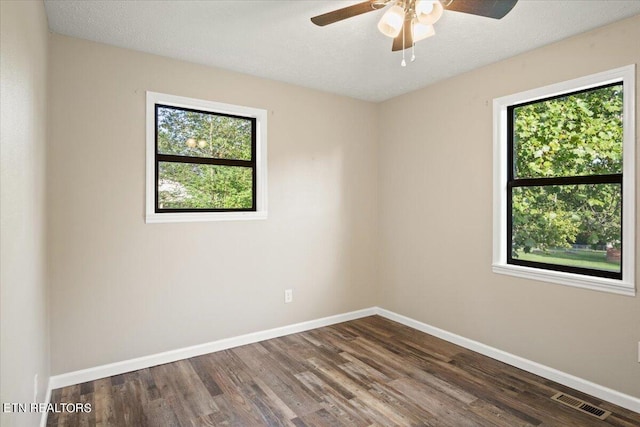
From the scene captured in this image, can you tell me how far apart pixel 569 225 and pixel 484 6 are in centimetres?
186

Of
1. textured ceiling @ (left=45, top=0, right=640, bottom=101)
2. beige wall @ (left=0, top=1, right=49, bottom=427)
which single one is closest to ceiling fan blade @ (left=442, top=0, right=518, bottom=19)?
textured ceiling @ (left=45, top=0, right=640, bottom=101)

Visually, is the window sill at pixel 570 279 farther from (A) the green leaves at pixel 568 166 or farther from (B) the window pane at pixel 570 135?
(B) the window pane at pixel 570 135

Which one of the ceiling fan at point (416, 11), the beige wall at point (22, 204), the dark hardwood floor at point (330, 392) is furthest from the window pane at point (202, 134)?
the dark hardwood floor at point (330, 392)

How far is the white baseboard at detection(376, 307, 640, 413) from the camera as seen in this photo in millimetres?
2414

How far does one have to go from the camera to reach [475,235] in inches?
132

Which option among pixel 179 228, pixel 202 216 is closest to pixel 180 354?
pixel 179 228

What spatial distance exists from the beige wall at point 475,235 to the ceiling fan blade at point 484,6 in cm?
123

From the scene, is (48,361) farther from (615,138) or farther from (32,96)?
(615,138)

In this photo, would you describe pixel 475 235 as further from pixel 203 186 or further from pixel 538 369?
pixel 203 186

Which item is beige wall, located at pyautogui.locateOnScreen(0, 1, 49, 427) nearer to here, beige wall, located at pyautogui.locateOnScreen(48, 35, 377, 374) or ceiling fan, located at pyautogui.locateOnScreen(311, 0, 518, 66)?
beige wall, located at pyautogui.locateOnScreen(48, 35, 377, 374)

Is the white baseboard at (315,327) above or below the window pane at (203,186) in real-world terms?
below

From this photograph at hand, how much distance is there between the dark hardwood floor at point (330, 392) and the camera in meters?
2.28

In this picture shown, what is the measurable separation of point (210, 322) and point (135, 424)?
1129mm

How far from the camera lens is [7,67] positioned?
1.24 metres
